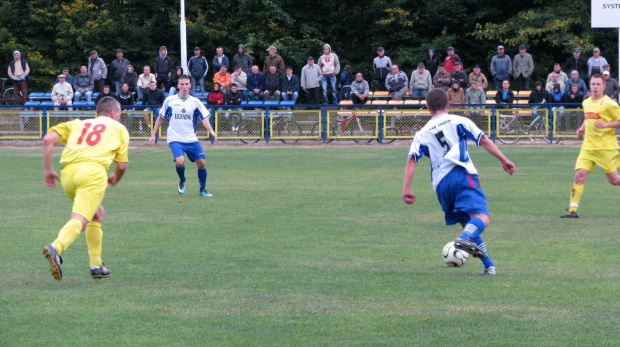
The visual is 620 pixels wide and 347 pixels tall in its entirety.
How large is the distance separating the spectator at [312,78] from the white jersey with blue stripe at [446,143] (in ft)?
68.6

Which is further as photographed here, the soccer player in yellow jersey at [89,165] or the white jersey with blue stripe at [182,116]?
the white jersey with blue stripe at [182,116]

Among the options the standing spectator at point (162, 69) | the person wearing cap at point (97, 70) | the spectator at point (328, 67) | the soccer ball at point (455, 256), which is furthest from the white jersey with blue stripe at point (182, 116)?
the person wearing cap at point (97, 70)

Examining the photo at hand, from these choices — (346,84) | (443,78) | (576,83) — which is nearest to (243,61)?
(346,84)

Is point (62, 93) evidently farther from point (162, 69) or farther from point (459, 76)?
point (459, 76)

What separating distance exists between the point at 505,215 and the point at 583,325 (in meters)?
6.51

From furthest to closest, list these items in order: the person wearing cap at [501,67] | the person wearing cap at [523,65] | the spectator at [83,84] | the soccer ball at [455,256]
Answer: the spectator at [83,84], the person wearing cap at [523,65], the person wearing cap at [501,67], the soccer ball at [455,256]

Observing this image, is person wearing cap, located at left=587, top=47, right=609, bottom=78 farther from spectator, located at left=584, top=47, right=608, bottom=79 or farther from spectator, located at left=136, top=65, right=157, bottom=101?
spectator, located at left=136, top=65, right=157, bottom=101

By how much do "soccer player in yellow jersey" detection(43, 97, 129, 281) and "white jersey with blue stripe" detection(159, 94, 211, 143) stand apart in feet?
23.0

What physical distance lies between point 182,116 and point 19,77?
17.1 meters

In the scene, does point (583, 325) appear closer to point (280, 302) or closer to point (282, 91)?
point (280, 302)

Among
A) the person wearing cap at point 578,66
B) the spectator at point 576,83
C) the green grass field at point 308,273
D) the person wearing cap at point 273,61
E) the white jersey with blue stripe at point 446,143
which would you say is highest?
the person wearing cap at point 273,61

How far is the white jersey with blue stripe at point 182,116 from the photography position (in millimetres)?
15430

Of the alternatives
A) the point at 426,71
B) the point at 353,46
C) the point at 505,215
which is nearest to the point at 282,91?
the point at 426,71

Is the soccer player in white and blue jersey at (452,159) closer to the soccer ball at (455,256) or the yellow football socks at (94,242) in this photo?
the soccer ball at (455,256)
